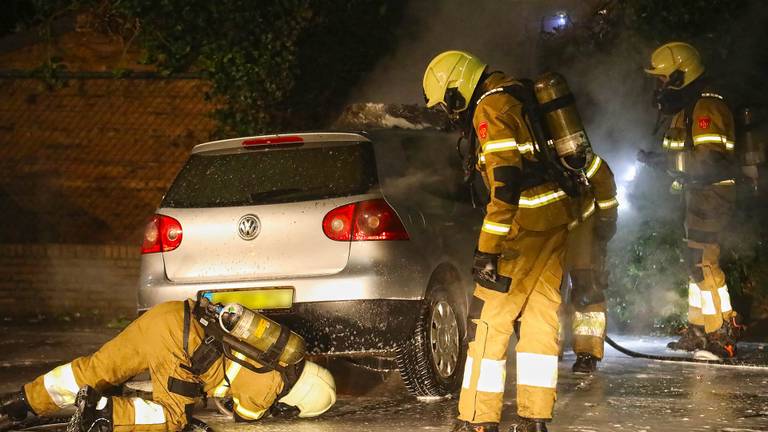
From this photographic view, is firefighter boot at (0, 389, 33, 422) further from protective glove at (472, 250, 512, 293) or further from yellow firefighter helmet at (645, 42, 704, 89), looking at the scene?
yellow firefighter helmet at (645, 42, 704, 89)

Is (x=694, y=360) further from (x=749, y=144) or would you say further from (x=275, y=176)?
(x=275, y=176)

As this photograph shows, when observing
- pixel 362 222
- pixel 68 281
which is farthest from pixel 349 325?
pixel 68 281

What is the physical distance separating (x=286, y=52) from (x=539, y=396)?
5.99 m

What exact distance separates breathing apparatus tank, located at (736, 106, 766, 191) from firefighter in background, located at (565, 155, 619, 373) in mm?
1401

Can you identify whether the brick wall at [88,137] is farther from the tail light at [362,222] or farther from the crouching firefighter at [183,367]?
the crouching firefighter at [183,367]

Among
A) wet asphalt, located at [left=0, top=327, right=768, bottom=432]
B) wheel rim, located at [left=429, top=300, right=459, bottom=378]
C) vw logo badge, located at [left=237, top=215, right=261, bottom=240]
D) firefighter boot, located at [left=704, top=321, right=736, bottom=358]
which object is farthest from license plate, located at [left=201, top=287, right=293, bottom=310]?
firefighter boot, located at [left=704, top=321, right=736, bottom=358]

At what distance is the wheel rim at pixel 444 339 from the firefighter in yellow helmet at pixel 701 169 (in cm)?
222

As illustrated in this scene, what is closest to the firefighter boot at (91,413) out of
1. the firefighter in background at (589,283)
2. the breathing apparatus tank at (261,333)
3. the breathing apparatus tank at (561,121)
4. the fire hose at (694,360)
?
the breathing apparatus tank at (261,333)

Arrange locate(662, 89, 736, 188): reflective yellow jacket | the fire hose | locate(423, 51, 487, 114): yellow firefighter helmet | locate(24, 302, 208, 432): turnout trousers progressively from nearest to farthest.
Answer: locate(24, 302, 208, 432): turnout trousers < locate(423, 51, 487, 114): yellow firefighter helmet < the fire hose < locate(662, 89, 736, 188): reflective yellow jacket

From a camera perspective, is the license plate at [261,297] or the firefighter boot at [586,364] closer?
the license plate at [261,297]

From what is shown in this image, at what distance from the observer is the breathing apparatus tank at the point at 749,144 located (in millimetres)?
8344

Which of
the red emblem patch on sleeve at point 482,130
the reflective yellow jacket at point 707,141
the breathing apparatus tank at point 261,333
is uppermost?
the reflective yellow jacket at point 707,141

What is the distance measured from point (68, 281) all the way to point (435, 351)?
18.7 ft

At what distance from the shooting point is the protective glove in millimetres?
5570
